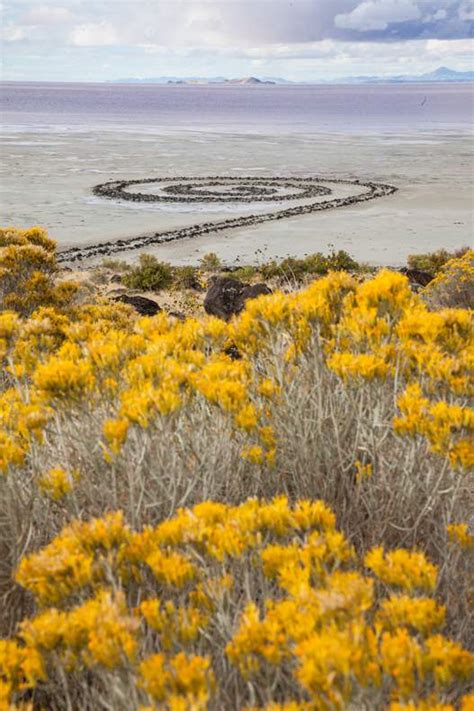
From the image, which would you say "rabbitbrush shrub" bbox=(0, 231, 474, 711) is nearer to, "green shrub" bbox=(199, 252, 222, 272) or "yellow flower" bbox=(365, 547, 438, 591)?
"yellow flower" bbox=(365, 547, 438, 591)

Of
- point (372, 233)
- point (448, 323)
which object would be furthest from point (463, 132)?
point (448, 323)

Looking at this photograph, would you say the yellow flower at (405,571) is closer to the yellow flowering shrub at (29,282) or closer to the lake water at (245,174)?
the yellow flowering shrub at (29,282)

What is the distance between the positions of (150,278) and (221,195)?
46.6 ft

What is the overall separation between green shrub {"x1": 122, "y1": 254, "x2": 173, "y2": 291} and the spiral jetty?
3398mm

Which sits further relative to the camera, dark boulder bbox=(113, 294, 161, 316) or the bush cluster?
the bush cluster

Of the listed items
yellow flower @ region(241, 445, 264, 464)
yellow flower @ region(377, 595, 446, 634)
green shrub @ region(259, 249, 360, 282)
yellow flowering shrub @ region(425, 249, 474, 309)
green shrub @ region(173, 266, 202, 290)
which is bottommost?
green shrub @ region(173, 266, 202, 290)

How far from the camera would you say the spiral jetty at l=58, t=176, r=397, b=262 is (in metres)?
19.0

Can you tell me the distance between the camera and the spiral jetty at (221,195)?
1899 centimetres

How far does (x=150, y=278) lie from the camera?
13945 millimetres

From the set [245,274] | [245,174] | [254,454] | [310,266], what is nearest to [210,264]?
[245,274]

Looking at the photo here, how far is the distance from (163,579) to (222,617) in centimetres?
18

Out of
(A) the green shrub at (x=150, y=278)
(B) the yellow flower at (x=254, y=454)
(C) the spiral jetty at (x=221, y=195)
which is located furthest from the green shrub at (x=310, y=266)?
(B) the yellow flower at (x=254, y=454)

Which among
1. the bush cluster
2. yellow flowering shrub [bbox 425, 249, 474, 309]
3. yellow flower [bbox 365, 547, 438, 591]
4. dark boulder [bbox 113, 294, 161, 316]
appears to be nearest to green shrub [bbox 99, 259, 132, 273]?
dark boulder [bbox 113, 294, 161, 316]

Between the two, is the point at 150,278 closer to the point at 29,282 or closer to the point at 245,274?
the point at 245,274
